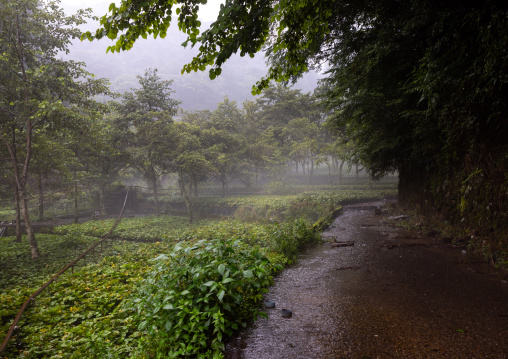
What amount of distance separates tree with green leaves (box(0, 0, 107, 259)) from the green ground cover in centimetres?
539

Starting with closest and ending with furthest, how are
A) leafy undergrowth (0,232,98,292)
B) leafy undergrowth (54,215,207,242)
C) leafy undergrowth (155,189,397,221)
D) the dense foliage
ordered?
the dense foliage
leafy undergrowth (0,232,98,292)
leafy undergrowth (54,215,207,242)
leafy undergrowth (155,189,397,221)

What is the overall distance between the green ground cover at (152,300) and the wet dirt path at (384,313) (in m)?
0.46

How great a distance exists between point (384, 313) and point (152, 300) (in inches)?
128

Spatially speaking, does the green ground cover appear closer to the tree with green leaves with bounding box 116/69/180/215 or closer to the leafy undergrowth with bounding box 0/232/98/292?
the leafy undergrowth with bounding box 0/232/98/292

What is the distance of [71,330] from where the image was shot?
14.7ft

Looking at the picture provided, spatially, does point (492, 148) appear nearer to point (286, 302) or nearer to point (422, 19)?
point (422, 19)

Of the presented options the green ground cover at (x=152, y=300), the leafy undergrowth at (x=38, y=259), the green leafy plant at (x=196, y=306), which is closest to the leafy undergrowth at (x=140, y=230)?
the leafy undergrowth at (x=38, y=259)

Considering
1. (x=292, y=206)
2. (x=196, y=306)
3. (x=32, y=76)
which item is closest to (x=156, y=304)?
(x=196, y=306)

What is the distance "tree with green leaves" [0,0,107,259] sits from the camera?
31.8ft

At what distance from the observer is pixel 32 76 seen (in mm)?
9891

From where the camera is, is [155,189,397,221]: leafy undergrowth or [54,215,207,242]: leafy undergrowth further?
[155,189,397,221]: leafy undergrowth

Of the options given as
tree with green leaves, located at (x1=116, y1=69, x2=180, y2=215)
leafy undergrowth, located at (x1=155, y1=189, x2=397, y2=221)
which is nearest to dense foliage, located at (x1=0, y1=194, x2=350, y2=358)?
leafy undergrowth, located at (x1=155, y1=189, x2=397, y2=221)

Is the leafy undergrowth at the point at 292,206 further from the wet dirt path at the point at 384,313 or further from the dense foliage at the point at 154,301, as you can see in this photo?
the wet dirt path at the point at 384,313

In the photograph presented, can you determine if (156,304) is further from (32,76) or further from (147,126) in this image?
(147,126)
